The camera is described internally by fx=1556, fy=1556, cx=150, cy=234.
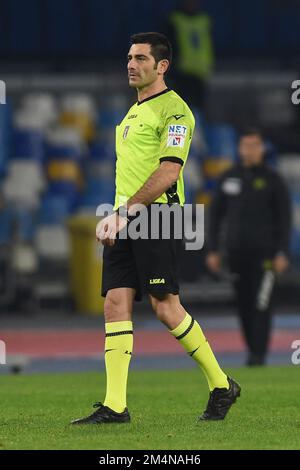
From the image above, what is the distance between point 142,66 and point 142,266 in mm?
1174

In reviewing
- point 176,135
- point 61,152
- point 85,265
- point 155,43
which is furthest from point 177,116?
point 61,152

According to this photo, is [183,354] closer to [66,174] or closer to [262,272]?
[262,272]

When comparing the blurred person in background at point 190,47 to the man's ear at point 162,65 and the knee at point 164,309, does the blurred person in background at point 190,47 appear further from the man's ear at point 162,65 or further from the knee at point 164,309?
the knee at point 164,309

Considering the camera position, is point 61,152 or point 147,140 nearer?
point 147,140

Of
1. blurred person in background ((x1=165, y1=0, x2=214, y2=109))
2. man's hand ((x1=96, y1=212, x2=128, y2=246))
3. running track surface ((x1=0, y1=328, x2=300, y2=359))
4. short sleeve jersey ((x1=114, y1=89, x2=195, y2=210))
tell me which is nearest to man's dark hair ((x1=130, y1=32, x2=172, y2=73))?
short sleeve jersey ((x1=114, y1=89, x2=195, y2=210))

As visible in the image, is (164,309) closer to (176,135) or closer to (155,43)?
(176,135)

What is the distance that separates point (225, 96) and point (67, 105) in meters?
2.58

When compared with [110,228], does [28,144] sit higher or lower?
lower

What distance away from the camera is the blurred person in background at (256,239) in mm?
14500

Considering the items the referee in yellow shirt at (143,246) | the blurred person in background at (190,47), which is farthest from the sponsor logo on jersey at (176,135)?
the blurred person in background at (190,47)

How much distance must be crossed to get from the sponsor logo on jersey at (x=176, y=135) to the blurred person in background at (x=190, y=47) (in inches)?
569

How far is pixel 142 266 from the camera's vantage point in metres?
9.05
